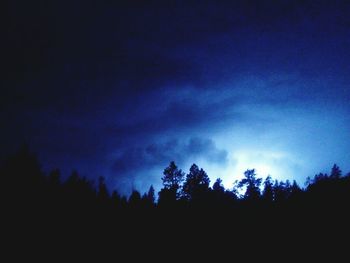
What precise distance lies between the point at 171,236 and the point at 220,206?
11.8m

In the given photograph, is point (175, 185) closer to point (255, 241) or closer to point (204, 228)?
point (204, 228)

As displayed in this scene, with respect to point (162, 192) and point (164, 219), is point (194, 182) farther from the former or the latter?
point (164, 219)

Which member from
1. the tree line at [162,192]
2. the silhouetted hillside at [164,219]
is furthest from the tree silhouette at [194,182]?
the silhouetted hillside at [164,219]

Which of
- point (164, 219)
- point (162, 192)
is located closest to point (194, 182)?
point (162, 192)

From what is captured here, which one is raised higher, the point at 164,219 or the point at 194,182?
the point at 194,182

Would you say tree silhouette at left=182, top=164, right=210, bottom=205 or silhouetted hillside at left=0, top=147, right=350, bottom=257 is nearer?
silhouetted hillside at left=0, top=147, right=350, bottom=257

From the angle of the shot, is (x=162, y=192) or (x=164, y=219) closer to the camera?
(x=164, y=219)

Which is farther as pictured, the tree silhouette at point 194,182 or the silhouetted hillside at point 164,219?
the tree silhouette at point 194,182

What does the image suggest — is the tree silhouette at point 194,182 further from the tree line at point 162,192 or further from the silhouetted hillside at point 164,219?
the silhouetted hillside at point 164,219

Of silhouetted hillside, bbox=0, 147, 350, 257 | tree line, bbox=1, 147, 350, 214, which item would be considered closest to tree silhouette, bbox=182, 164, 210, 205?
tree line, bbox=1, 147, 350, 214

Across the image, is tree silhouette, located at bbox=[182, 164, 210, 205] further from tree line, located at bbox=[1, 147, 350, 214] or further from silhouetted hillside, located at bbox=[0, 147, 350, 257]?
silhouetted hillside, located at bbox=[0, 147, 350, 257]

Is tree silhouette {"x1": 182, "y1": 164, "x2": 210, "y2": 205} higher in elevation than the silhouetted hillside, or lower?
higher

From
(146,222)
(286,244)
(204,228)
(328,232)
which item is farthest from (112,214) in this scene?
(328,232)

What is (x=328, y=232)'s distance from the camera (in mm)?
38688
